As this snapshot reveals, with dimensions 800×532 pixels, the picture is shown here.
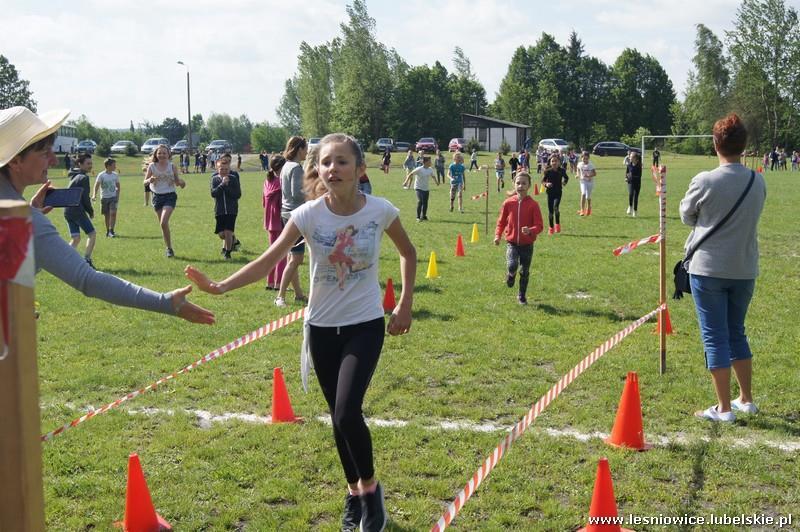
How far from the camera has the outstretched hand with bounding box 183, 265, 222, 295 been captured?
3433mm

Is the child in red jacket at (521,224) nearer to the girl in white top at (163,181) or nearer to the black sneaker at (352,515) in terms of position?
the black sneaker at (352,515)

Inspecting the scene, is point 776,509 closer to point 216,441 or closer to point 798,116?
point 216,441

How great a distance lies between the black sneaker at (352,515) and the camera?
13.6 ft

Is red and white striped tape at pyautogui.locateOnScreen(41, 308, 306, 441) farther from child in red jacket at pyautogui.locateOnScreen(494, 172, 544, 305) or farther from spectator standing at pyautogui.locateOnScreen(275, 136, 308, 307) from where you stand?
child in red jacket at pyautogui.locateOnScreen(494, 172, 544, 305)

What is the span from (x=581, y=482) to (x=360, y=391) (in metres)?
1.74

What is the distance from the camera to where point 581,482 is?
186 inches

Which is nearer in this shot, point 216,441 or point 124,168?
point 216,441

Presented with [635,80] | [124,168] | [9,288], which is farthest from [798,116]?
[9,288]

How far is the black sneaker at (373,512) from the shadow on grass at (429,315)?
5106mm

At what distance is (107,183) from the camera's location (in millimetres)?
16656

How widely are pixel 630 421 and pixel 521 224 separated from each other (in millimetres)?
4895

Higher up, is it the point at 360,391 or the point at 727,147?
the point at 727,147

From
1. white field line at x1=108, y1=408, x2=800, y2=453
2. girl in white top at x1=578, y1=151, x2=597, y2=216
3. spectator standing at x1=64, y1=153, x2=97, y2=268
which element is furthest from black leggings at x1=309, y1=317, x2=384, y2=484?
girl in white top at x1=578, y1=151, x2=597, y2=216

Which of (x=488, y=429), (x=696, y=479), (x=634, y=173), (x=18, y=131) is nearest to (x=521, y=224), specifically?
(x=488, y=429)
